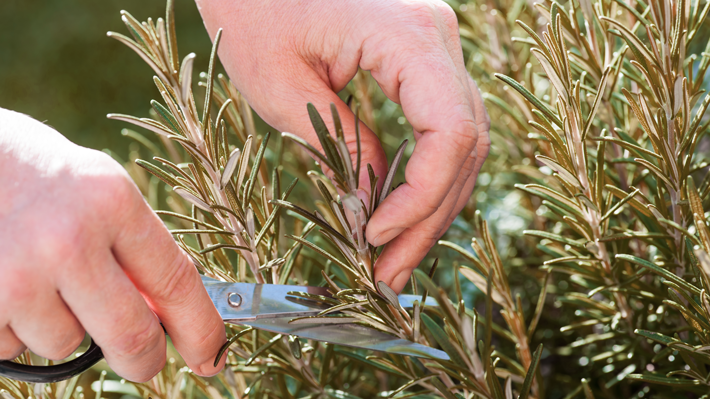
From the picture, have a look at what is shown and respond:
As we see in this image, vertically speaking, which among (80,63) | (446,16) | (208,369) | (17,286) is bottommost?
(80,63)

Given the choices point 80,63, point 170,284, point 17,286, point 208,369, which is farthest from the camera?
point 80,63

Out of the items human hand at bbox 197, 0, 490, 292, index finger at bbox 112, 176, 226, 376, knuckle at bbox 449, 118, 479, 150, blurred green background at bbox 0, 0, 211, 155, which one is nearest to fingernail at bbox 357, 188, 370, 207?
human hand at bbox 197, 0, 490, 292

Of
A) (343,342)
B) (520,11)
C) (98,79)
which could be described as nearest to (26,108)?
(98,79)

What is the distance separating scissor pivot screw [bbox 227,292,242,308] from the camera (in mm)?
853

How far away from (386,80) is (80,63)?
3.97m

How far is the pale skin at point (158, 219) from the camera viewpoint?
2.07ft

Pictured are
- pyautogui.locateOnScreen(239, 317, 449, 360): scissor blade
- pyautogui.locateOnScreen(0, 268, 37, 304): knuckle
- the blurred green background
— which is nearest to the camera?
pyautogui.locateOnScreen(0, 268, 37, 304): knuckle

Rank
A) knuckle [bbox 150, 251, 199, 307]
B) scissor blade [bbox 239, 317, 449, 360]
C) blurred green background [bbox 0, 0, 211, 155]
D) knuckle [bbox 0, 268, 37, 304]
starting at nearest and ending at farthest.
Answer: knuckle [bbox 0, 268, 37, 304], knuckle [bbox 150, 251, 199, 307], scissor blade [bbox 239, 317, 449, 360], blurred green background [bbox 0, 0, 211, 155]

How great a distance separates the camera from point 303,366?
982mm

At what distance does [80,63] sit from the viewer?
4.08 m

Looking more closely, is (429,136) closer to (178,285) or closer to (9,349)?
(178,285)

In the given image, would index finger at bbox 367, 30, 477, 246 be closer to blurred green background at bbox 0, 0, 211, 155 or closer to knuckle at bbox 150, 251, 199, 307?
knuckle at bbox 150, 251, 199, 307

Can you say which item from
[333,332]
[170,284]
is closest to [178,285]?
[170,284]

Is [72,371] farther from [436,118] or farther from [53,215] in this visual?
[436,118]
